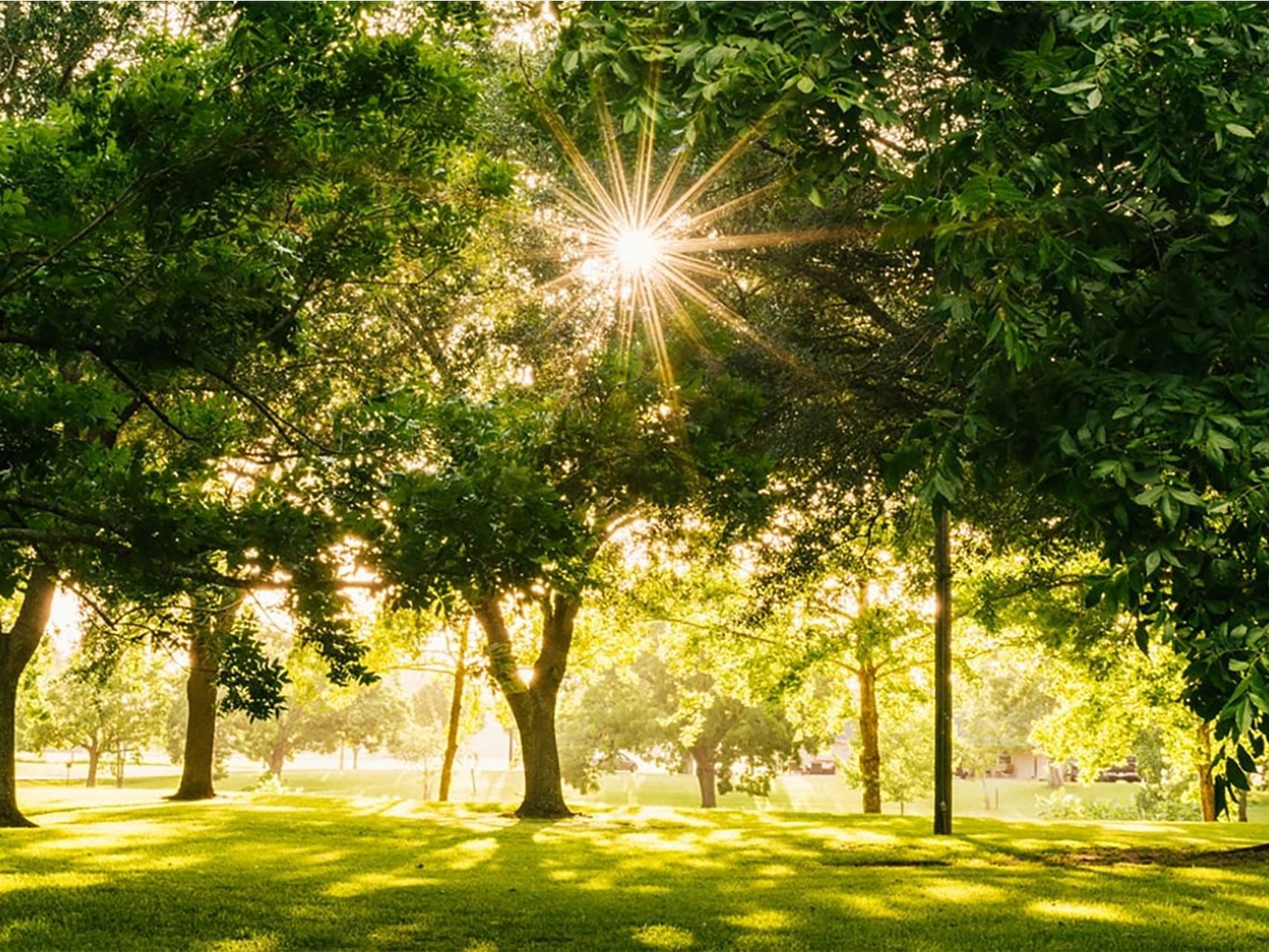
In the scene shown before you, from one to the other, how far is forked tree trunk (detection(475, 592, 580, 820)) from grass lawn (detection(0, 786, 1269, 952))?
9.59 ft

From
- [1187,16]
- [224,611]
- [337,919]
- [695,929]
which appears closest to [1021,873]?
[695,929]

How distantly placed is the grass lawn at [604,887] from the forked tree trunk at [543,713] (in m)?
2.92

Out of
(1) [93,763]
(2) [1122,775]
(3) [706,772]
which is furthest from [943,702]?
(2) [1122,775]

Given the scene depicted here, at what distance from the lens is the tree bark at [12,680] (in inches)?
787

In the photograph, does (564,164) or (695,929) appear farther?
(695,929)

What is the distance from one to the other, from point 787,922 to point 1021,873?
5.54 metres

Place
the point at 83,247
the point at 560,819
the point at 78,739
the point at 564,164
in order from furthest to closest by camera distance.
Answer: the point at 78,739
the point at 560,819
the point at 564,164
the point at 83,247

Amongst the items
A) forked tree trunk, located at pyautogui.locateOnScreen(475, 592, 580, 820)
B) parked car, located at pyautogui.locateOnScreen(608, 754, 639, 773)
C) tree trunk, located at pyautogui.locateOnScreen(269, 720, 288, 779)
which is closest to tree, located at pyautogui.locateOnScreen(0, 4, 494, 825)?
forked tree trunk, located at pyautogui.locateOnScreen(475, 592, 580, 820)

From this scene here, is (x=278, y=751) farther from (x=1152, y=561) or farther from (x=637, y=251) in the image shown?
(x=1152, y=561)

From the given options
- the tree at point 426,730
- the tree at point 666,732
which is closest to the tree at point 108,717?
the tree at point 426,730

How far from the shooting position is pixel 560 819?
81.6 feet

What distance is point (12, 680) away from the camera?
20156 millimetres

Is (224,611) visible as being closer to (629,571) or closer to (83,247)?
(83,247)

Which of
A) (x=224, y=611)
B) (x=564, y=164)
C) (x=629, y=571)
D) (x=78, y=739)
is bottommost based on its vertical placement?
(x=78, y=739)
